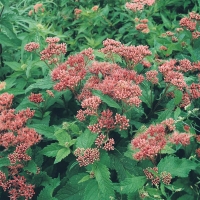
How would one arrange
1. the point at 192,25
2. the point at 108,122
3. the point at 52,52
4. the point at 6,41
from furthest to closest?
the point at 6,41
the point at 192,25
the point at 52,52
the point at 108,122

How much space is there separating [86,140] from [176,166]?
64 centimetres

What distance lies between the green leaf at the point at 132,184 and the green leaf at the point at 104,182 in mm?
90

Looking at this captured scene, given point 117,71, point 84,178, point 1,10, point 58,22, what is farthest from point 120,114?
point 58,22

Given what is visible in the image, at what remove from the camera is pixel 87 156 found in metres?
2.02

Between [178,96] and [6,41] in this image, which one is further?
[6,41]

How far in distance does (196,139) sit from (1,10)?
102 inches

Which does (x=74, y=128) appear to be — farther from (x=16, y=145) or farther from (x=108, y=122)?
(x=16, y=145)

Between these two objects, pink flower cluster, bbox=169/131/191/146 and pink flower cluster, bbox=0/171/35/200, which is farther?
pink flower cluster, bbox=0/171/35/200

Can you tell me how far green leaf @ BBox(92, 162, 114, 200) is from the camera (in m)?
1.99

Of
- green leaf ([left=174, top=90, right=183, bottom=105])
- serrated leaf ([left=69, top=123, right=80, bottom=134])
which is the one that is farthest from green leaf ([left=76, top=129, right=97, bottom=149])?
green leaf ([left=174, top=90, right=183, bottom=105])

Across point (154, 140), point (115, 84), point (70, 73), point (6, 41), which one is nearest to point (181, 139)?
point (154, 140)

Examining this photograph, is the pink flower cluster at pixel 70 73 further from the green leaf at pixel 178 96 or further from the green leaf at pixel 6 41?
the green leaf at pixel 6 41

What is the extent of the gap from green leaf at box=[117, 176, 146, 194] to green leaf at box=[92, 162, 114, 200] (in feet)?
0.30

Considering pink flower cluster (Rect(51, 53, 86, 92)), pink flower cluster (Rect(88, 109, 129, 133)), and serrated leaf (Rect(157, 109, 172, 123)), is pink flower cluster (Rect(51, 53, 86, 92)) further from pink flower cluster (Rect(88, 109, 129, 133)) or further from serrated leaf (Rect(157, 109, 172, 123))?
serrated leaf (Rect(157, 109, 172, 123))
